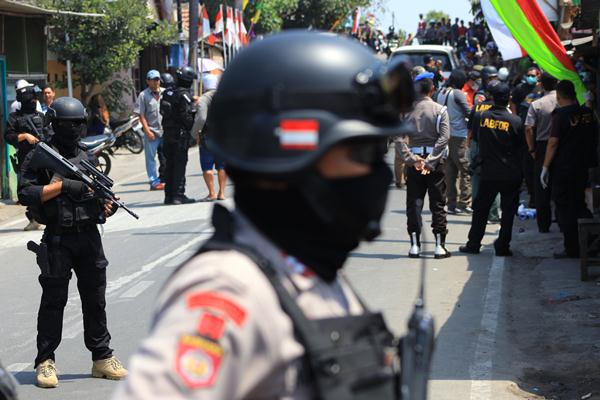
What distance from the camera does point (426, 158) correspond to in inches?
412

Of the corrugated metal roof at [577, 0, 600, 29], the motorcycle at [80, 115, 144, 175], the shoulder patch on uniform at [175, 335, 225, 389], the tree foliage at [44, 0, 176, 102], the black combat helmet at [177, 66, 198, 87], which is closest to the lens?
the shoulder patch on uniform at [175, 335, 225, 389]

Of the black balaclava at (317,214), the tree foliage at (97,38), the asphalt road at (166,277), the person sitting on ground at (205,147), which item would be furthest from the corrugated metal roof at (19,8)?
the black balaclava at (317,214)

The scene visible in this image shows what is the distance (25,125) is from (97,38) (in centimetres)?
1212

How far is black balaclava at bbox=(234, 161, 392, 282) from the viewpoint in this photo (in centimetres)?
190

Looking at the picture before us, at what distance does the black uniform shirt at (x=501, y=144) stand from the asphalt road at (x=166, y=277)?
3.05 feet

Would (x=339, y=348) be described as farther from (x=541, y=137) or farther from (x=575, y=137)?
(x=541, y=137)

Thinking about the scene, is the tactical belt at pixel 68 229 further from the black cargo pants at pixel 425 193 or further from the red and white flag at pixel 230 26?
the red and white flag at pixel 230 26

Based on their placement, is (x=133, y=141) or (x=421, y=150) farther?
(x=133, y=141)

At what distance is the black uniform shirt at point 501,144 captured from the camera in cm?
1059

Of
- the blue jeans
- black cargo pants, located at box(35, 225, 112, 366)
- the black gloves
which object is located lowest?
the blue jeans

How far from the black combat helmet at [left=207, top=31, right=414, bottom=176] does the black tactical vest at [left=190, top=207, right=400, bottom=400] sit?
16cm

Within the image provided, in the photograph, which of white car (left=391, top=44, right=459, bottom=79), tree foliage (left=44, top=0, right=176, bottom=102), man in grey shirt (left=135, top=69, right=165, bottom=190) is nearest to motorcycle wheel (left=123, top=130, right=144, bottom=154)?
tree foliage (left=44, top=0, right=176, bottom=102)

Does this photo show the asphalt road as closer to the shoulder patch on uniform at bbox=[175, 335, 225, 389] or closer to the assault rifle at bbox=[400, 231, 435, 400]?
the assault rifle at bbox=[400, 231, 435, 400]

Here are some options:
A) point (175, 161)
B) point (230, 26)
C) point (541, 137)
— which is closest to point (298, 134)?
point (541, 137)
